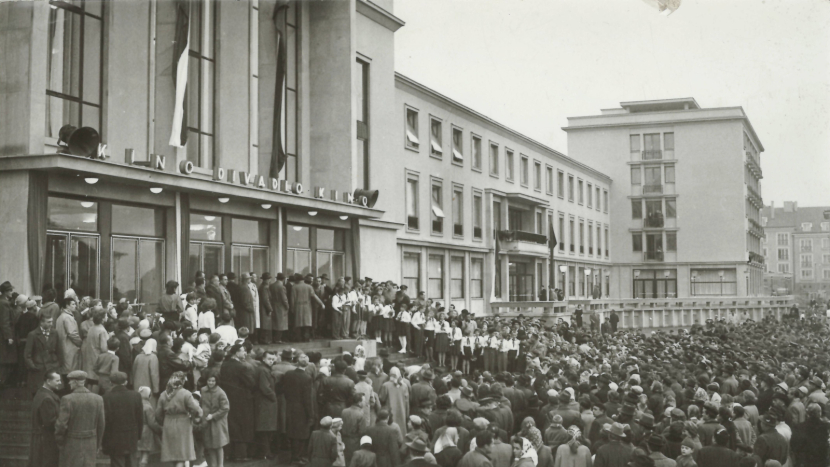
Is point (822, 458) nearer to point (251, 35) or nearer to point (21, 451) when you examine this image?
point (21, 451)

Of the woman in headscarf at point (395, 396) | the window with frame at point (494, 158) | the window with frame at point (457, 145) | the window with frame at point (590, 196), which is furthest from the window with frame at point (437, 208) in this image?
the window with frame at point (590, 196)

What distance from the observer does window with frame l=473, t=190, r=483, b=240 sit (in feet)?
141

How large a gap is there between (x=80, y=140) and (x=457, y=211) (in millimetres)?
26315

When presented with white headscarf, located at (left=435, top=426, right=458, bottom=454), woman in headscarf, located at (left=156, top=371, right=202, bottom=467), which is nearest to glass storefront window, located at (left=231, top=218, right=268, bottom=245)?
woman in headscarf, located at (left=156, top=371, right=202, bottom=467)

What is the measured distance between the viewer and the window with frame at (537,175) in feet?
173

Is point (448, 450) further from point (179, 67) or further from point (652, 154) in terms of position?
point (652, 154)

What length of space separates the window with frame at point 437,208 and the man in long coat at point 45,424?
2878cm

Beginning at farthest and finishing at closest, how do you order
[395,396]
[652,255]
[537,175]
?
[652,255]
[537,175]
[395,396]

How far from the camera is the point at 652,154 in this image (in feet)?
235

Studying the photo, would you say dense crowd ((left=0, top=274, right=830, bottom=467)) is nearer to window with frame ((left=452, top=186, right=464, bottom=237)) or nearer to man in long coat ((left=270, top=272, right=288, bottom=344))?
man in long coat ((left=270, top=272, right=288, bottom=344))

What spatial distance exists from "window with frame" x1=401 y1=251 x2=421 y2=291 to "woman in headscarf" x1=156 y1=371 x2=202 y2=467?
24864 mm

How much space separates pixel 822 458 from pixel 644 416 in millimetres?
2707

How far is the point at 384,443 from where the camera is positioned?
10.2 m

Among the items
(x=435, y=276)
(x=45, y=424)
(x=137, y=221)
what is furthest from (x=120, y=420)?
(x=435, y=276)
